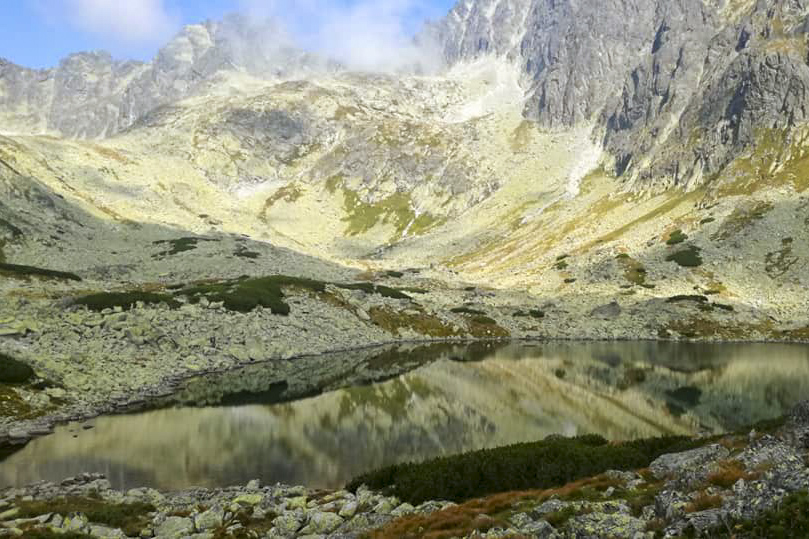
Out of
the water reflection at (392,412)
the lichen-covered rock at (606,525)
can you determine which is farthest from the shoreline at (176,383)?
the lichen-covered rock at (606,525)

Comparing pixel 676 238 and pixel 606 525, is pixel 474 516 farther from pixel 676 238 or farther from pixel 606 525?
pixel 676 238

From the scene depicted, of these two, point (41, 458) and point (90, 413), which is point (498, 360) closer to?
point (90, 413)

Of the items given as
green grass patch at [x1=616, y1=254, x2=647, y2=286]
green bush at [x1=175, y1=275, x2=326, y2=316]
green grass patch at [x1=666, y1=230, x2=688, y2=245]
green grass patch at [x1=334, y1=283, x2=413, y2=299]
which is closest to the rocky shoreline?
green bush at [x1=175, y1=275, x2=326, y2=316]

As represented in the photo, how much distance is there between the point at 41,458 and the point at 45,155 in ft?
493

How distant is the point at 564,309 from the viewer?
91812 millimetres

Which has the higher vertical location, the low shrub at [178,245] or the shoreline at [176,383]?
the low shrub at [178,245]

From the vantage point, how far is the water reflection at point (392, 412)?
29.5 metres

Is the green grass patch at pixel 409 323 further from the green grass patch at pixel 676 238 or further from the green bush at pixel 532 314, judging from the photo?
the green grass patch at pixel 676 238

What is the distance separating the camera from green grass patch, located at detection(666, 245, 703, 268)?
336 ft

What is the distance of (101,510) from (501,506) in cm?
1376

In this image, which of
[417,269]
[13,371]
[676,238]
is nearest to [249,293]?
[13,371]

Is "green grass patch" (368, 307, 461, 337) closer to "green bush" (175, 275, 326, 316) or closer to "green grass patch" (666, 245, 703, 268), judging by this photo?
"green bush" (175, 275, 326, 316)

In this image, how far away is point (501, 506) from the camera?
678 inches

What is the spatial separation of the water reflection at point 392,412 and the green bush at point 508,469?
5834mm
